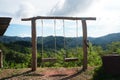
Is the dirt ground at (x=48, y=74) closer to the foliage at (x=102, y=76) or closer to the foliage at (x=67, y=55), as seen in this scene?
the foliage at (x=102, y=76)

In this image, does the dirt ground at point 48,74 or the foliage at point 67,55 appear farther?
the foliage at point 67,55

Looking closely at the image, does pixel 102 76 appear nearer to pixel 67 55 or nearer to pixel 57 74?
pixel 57 74

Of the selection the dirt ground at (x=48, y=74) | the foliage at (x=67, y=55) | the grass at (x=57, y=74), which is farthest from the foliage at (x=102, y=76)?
the foliage at (x=67, y=55)

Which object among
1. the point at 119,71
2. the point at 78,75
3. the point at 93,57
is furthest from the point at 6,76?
the point at 93,57

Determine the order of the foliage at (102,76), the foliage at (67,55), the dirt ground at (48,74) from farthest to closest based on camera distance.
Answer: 1. the foliage at (67,55)
2. the foliage at (102,76)
3. the dirt ground at (48,74)

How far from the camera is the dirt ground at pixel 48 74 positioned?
15.5 m

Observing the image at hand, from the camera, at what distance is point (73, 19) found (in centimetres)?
1689

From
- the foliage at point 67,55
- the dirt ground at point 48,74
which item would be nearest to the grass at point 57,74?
the dirt ground at point 48,74

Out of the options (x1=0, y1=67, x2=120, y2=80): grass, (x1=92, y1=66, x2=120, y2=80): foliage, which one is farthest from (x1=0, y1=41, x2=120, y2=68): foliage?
(x1=92, y1=66, x2=120, y2=80): foliage

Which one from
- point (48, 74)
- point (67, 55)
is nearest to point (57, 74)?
point (48, 74)

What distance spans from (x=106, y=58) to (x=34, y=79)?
12.6 feet

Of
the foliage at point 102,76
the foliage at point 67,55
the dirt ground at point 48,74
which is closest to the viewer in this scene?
the dirt ground at point 48,74

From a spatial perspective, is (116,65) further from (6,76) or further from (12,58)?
(12,58)

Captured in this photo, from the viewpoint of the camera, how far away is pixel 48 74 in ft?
52.7
